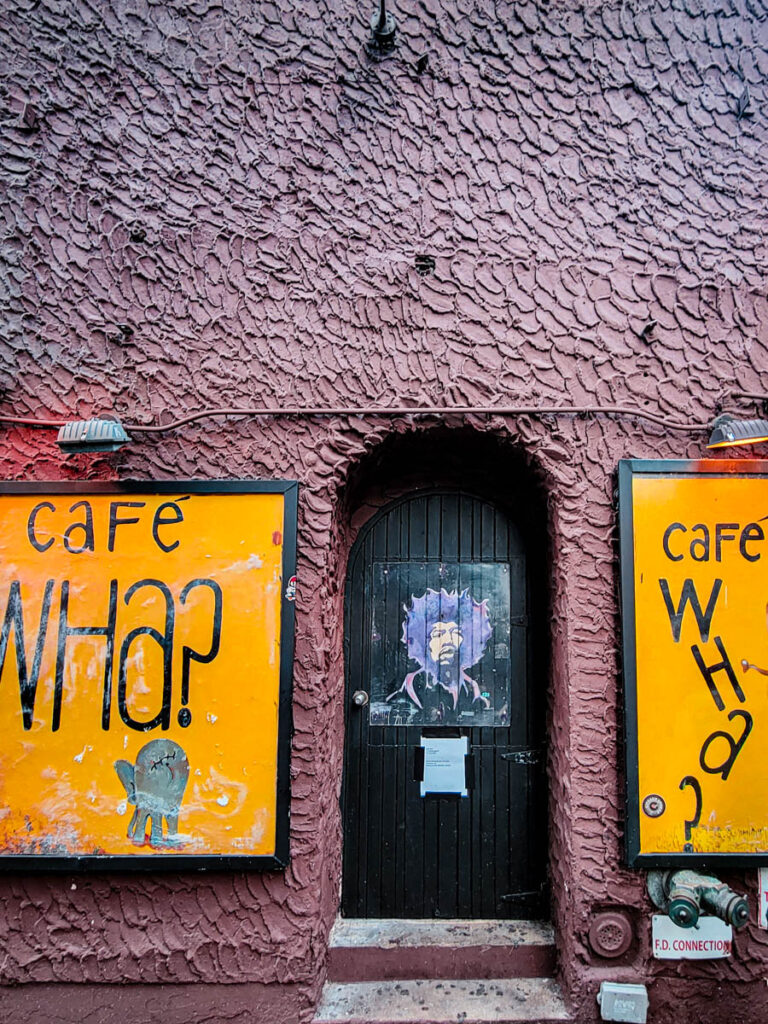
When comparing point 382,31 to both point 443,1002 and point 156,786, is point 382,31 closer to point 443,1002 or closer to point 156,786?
point 156,786

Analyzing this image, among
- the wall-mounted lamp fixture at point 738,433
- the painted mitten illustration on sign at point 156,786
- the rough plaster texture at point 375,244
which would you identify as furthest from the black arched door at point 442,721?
the wall-mounted lamp fixture at point 738,433

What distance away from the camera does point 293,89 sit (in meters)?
2.64

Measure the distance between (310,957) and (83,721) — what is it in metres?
1.26

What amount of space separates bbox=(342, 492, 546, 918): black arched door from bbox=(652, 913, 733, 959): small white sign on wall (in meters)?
0.50

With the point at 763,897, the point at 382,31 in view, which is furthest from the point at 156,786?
the point at 382,31

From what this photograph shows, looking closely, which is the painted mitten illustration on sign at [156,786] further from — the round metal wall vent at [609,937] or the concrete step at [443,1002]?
the round metal wall vent at [609,937]

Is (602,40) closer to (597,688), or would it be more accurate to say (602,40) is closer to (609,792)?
(597,688)

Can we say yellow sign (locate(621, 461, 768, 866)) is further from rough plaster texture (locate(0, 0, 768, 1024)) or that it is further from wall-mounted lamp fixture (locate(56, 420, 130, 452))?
wall-mounted lamp fixture (locate(56, 420, 130, 452))

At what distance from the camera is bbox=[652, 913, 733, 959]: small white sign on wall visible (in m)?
2.24

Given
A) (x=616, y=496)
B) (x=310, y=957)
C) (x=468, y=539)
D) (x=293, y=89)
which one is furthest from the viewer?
(x=468, y=539)

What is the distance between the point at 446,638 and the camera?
2744 mm

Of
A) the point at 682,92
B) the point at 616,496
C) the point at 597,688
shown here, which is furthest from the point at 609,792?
the point at 682,92

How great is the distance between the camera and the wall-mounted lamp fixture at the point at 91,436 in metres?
2.27

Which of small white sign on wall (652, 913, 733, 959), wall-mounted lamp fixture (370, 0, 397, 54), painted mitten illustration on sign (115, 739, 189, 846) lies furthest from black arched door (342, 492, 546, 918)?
wall-mounted lamp fixture (370, 0, 397, 54)
